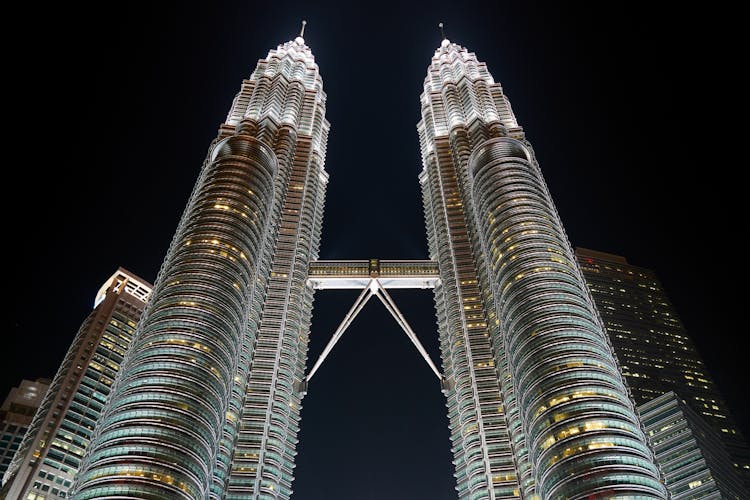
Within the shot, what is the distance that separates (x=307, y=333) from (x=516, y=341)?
4744 cm

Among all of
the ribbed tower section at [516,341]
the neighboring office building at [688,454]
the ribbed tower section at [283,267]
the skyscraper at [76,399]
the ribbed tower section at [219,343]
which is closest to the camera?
the ribbed tower section at [516,341]

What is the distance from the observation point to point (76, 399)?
6255 inches

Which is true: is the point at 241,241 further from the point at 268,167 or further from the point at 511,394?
the point at 511,394

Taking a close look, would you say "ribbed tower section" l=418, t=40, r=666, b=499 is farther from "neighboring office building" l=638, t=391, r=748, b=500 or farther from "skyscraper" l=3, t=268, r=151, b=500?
"skyscraper" l=3, t=268, r=151, b=500

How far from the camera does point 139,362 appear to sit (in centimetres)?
9594

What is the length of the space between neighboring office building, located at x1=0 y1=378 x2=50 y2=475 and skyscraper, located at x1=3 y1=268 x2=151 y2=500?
19.6 metres

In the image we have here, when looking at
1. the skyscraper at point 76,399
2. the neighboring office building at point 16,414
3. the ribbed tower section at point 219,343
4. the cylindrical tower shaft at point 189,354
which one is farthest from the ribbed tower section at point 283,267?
the neighboring office building at point 16,414

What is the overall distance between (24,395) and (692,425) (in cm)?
15919

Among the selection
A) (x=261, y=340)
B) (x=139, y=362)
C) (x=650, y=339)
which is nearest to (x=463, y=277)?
(x=261, y=340)

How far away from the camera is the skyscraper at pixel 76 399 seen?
141750 millimetres

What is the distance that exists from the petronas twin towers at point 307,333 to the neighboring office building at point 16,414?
8599 centimetres

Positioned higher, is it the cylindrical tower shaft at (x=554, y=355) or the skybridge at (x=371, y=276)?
the skybridge at (x=371, y=276)

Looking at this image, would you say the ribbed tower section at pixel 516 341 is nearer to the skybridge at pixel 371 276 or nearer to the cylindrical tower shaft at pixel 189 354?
the skybridge at pixel 371 276

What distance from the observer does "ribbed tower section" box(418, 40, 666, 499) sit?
275ft
